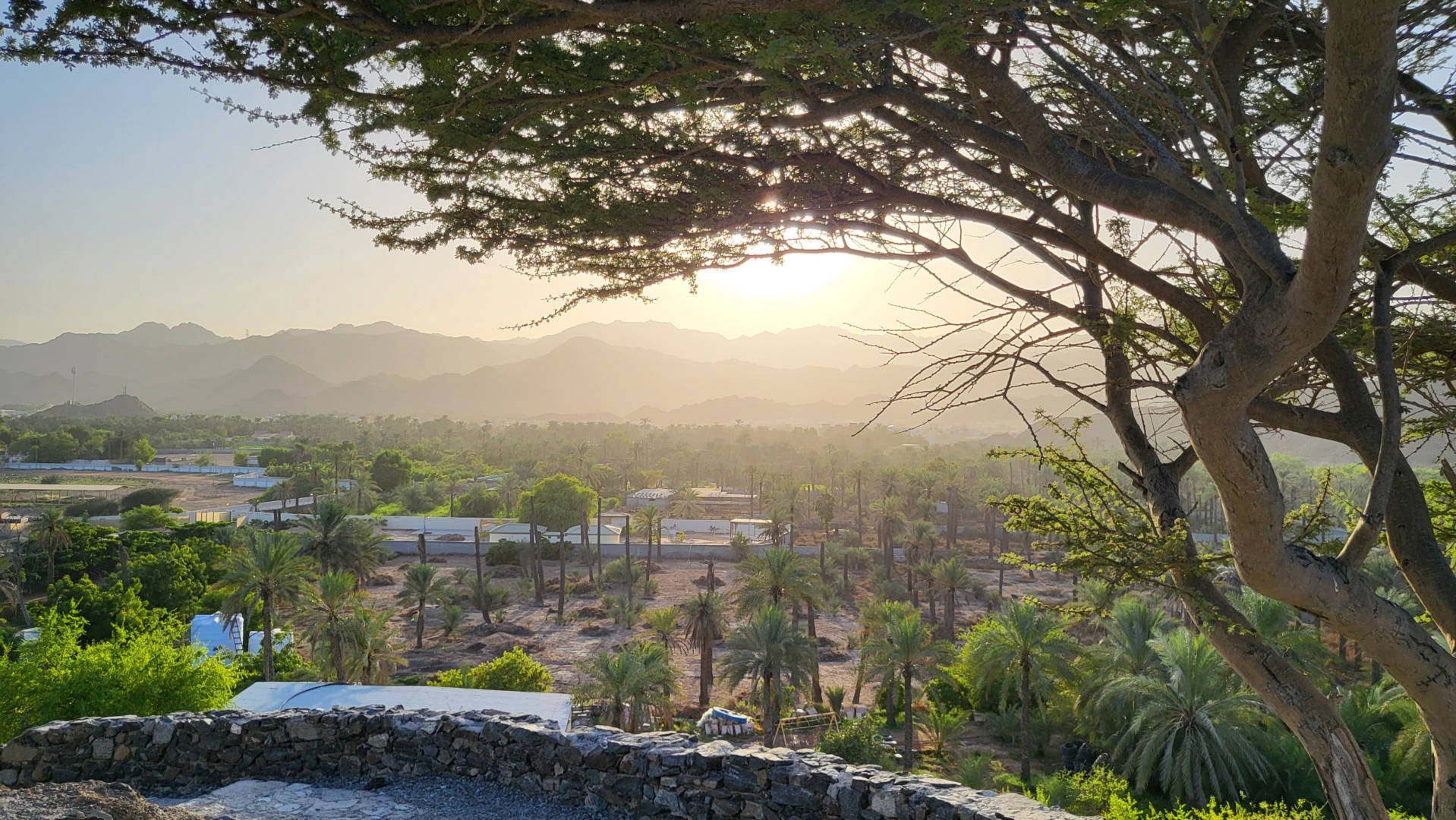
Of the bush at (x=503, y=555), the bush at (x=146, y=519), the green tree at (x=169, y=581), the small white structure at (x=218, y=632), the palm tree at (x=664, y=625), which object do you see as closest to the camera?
the small white structure at (x=218, y=632)

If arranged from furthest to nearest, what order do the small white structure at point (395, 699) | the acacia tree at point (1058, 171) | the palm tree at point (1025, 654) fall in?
the palm tree at point (1025, 654) < the small white structure at point (395, 699) < the acacia tree at point (1058, 171)

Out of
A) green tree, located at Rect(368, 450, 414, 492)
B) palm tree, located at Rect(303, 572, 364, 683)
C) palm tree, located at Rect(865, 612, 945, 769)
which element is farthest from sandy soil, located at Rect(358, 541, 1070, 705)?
green tree, located at Rect(368, 450, 414, 492)

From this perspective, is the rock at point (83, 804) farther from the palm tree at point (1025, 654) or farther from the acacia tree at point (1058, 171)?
the palm tree at point (1025, 654)

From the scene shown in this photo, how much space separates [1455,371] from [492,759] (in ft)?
26.4

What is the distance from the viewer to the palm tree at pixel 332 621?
74.7 ft

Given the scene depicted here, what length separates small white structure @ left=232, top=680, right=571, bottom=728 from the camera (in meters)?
12.5

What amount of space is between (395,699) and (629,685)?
8087 mm

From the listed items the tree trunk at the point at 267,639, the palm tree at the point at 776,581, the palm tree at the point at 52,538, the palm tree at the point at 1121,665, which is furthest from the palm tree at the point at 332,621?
the palm tree at the point at 1121,665

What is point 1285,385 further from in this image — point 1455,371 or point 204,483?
point 204,483

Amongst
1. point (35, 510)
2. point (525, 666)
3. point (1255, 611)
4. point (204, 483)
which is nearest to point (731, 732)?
point (525, 666)

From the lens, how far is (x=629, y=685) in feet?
65.2

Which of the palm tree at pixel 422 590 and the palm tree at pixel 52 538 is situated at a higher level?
the palm tree at pixel 52 538

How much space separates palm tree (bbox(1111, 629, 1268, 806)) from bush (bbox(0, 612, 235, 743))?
18013 millimetres

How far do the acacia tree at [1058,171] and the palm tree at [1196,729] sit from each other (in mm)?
14193
